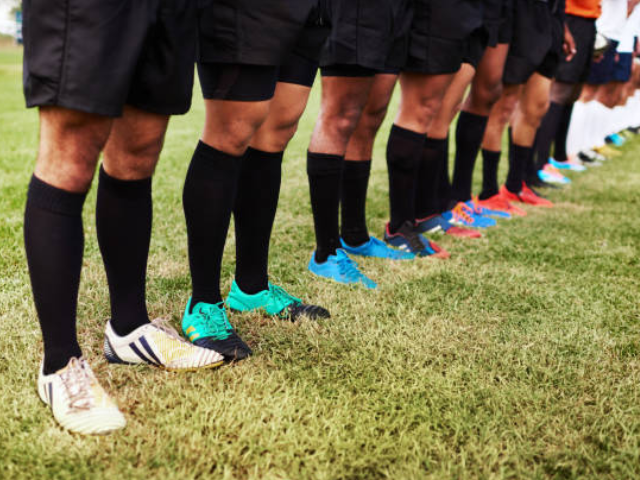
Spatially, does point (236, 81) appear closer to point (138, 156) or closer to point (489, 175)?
point (138, 156)

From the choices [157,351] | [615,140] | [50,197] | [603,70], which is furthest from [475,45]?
[615,140]

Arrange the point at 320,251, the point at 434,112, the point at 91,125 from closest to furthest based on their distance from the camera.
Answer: the point at 91,125 < the point at 320,251 < the point at 434,112

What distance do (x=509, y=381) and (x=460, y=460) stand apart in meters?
0.45

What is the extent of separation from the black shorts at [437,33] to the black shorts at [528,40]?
46.2 inches

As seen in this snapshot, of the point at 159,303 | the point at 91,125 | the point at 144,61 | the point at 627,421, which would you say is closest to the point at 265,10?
the point at 144,61

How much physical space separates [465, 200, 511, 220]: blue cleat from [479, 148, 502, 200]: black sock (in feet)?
0.62

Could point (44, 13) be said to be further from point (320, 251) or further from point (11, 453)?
point (320, 251)

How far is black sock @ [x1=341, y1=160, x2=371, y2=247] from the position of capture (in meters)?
3.01

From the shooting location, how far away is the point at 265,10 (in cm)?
163

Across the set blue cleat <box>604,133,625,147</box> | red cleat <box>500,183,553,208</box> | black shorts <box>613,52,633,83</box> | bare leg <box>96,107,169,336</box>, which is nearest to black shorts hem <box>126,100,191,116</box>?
bare leg <box>96,107,169,336</box>

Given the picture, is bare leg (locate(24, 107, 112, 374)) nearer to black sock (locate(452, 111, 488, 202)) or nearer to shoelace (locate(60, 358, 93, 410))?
shoelace (locate(60, 358, 93, 410))

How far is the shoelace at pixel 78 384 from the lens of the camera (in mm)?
1460

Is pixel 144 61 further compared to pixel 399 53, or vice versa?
pixel 399 53

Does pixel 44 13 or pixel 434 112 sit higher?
pixel 44 13
